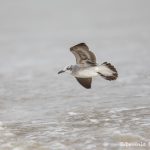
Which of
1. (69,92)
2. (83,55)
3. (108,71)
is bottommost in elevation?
(108,71)

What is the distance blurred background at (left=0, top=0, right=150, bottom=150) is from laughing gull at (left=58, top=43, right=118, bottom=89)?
556 mm

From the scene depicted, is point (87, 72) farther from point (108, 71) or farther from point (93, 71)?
point (108, 71)

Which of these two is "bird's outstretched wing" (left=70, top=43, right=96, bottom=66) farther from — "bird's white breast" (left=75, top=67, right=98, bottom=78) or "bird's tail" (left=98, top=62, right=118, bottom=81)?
"bird's tail" (left=98, top=62, right=118, bottom=81)

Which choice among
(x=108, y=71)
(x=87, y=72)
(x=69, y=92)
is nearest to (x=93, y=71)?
(x=87, y=72)

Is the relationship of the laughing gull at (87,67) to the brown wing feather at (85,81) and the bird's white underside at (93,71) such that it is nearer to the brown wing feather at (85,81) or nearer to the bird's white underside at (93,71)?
the bird's white underside at (93,71)

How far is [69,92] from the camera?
12.3 m

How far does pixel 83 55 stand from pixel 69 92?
2.28 m

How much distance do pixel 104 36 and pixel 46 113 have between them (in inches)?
441

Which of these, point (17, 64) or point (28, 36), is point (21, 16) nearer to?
point (28, 36)

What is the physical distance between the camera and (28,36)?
74.7 feet

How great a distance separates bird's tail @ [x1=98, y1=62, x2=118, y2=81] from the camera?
9836 mm

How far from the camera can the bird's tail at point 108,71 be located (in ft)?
32.3

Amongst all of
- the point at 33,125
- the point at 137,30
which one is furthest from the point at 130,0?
the point at 33,125

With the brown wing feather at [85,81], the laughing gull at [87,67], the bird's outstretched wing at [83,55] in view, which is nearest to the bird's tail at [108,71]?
the laughing gull at [87,67]
